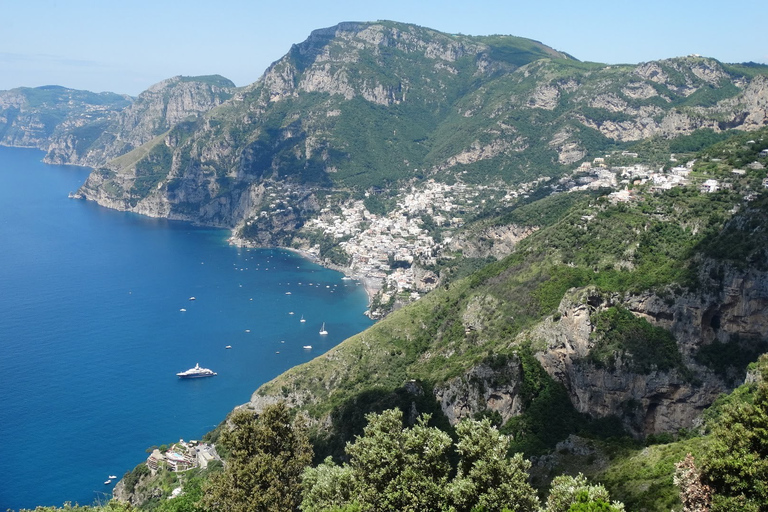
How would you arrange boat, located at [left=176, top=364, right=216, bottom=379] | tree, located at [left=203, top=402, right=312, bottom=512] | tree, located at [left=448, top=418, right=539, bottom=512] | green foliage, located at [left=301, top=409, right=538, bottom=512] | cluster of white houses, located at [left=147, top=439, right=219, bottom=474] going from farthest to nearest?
1. boat, located at [left=176, top=364, right=216, bottom=379]
2. cluster of white houses, located at [left=147, top=439, right=219, bottom=474]
3. tree, located at [left=203, top=402, right=312, bottom=512]
4. green foliage, located at [left=301, top=409, right=538, bottom=512]
5. tree, located at [left=448, top=418, right=539, bottom=512]

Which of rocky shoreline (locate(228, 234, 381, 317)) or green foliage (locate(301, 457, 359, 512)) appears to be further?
rocky shoreline (locate(228, 234, 381, 317))

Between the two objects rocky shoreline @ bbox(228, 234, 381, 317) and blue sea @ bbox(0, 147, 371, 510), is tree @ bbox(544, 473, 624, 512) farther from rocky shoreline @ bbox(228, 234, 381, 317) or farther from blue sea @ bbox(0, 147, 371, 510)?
rocky shoreline @ bbox(228, 234, 381, 317)

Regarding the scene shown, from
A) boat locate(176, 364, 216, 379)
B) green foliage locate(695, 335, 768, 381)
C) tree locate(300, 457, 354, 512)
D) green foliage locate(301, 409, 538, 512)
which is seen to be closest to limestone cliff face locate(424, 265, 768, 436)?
green foliage locate(695, 335, 768, 381)

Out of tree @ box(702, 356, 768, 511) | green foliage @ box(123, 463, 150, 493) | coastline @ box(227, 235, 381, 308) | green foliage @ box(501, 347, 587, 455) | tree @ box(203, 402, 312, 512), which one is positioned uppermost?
tree @ box(702, 356, 768, 511)

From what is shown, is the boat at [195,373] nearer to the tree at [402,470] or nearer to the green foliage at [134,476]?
the green foliage at [134,476]

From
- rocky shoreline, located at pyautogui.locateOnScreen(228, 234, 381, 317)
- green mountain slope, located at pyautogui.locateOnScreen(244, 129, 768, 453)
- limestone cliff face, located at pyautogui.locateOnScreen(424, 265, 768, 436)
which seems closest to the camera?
limestone cliff face, located at pyautogui.locateOnScreen(424, 265, 768, 436)

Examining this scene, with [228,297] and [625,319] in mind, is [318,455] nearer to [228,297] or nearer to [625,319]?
[625,319]
